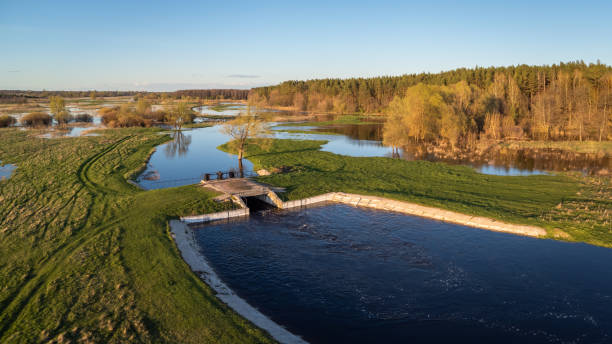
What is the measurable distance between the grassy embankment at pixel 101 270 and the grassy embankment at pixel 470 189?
1772 cm

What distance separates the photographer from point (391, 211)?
43.8m

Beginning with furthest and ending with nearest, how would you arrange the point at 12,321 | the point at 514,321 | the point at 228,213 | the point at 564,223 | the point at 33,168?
the point at 33,168, the point at 228,213, the point at 564,223, the point at 514,321, the point at 12,321

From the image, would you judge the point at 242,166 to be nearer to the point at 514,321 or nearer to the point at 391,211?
the point at 391,211

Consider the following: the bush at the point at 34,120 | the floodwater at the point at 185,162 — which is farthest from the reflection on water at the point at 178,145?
the bush at the point at 34,120

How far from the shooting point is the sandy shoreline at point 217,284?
837 inches

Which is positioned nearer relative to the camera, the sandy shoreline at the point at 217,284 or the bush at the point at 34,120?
the sandy shoreline at the point at 217,284

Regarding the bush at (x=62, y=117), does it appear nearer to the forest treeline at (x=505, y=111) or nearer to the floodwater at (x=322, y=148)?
the floodwater at (x=322, y=148)

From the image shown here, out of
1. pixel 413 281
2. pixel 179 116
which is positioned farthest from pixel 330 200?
pixel 179 116

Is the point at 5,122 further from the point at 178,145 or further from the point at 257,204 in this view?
the point at 257,204

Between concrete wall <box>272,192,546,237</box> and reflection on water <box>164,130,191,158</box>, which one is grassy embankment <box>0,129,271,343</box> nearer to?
concrete wall <box>272,192,546,237</box>

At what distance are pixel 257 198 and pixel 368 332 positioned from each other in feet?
96.4

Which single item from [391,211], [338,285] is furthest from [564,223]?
[338,285]

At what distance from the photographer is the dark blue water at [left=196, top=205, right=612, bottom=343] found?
22375mm

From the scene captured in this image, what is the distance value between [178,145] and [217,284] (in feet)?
255
